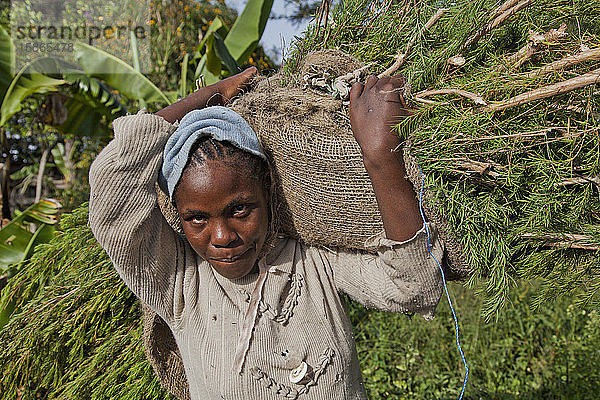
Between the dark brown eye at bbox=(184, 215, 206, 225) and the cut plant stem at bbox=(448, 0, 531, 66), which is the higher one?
the cut plant stem at bbox=(448, 0, 531, 66)

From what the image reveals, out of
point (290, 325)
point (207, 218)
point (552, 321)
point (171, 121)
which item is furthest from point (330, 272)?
point (552, 321)

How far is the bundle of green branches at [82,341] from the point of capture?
1777 millimetres

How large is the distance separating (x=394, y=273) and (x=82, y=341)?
122 cm

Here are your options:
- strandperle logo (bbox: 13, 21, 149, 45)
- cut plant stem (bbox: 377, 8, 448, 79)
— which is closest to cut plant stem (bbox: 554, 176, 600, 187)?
cut plant stem (bbox: 377, 8, 448, 79)

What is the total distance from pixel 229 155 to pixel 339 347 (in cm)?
45

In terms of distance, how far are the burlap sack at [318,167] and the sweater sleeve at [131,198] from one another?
81 millimetres

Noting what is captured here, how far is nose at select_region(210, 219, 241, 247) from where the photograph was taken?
1.01 metres

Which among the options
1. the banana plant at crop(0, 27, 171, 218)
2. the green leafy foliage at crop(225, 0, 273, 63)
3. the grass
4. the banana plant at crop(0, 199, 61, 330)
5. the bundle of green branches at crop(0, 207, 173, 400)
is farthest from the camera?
the banana plant at crop(0, 27, 171, 218)

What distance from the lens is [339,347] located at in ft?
3.69

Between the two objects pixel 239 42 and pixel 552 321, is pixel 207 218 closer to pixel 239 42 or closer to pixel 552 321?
pixel 239 42

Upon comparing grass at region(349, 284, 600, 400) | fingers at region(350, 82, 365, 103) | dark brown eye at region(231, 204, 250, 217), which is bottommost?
grass at region(349, 284, 600, 400)

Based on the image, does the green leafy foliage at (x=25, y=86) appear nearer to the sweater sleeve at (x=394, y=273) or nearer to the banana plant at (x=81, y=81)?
the banana plant at (x=81, y=81)

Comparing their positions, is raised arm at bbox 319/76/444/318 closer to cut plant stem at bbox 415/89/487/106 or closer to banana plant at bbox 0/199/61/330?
cut plant stem at bbox 415/89/487/106

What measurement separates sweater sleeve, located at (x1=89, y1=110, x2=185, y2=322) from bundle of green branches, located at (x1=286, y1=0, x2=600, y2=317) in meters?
0.46
